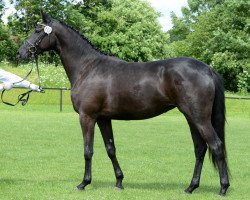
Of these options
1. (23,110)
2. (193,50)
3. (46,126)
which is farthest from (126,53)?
(46,126)

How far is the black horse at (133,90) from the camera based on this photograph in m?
6.18

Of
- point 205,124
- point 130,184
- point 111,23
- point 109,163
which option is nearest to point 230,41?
point 111,23

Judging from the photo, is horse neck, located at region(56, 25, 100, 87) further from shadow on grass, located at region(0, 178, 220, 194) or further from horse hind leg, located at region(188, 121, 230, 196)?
horse hind leg, located at region(188, 121, 230, 196)

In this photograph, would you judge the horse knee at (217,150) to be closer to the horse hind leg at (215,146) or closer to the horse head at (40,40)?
the horse hind leg at (215,146)

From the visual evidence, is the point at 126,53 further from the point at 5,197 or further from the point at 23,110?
the point at 5,197

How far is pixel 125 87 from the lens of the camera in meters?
6.46

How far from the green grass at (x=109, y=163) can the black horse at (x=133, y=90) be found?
16.9 inches

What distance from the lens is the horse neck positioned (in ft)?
22.6

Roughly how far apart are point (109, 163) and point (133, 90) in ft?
9.92

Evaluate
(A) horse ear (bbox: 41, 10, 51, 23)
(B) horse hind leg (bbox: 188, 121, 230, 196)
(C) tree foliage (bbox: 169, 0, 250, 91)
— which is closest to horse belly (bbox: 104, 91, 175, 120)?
(B) horse hind leg (bbox: 188, 121, 230, 196)

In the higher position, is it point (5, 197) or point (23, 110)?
point (5, 197)

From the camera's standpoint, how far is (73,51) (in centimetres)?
693

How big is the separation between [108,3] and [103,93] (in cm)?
4383

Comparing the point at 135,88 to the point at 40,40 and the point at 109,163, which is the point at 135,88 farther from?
the point at 109,163
